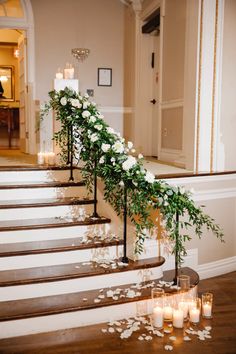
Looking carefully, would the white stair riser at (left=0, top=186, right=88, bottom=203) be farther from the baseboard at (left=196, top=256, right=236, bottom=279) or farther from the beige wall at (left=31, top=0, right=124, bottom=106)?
the beige wall at (left=31, top=0, right=124, bottom=106)

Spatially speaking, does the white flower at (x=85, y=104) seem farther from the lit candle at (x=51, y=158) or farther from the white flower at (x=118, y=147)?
the lit candle at (x=51, y=158)

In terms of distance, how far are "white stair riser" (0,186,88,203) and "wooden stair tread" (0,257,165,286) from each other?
104 cm

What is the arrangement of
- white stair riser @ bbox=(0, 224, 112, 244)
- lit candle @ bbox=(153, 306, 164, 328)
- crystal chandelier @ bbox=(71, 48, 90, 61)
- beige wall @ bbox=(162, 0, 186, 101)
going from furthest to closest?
crystal chandelier @ bbox=(71, 48, 90, 61) → beige wall @ bbox=(162, 0, 186, 101) → white stair riser @ bbox=(0, 224, 112, 244) → lit candle @ bbox=(153, 306, 164, 328)

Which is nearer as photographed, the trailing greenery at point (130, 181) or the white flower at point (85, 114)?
the trailing greenery at point (130, 181)

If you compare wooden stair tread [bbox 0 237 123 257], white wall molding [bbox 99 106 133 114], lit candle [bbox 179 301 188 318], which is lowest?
lit candle [bbox 179 301 188 318]

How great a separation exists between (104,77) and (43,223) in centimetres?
401

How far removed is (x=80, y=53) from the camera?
6254 millimetres

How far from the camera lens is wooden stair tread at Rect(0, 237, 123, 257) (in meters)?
3.15

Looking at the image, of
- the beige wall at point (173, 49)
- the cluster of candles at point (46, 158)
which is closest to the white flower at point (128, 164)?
the cluster of candles at point (46, 158)

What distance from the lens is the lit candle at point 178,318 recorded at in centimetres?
280

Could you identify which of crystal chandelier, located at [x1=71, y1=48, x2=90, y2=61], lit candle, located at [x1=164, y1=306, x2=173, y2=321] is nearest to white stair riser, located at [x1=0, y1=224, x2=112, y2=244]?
lit candle, located at [x1=164, y1=306, x2=173, y2=321]

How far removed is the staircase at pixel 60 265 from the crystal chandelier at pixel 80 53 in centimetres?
286

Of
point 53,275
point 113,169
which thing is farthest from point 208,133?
point 53,275

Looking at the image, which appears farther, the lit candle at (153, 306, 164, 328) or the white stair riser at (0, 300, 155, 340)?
the lit candle at (153, 306, 164, 328)
